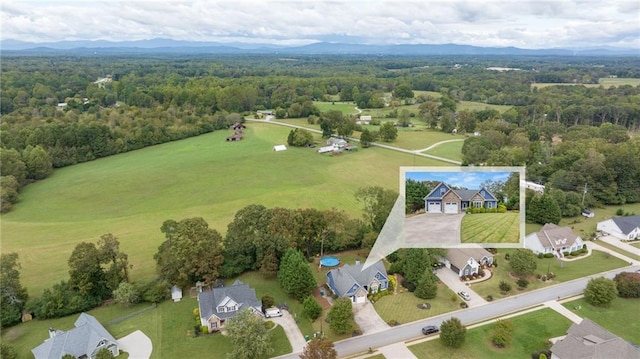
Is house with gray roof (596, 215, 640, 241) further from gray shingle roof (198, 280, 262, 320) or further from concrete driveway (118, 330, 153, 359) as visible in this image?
concrete driveway (118, 330, 153, 359)

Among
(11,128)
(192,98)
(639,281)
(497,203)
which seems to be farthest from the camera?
(192,98)

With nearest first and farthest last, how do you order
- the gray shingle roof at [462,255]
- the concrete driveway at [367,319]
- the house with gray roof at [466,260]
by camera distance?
the concrete driveway at [367,319]
the house with gray roof at [466,260]
the gray shingle roof at [462,255]

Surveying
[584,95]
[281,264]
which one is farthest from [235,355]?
[584,95]

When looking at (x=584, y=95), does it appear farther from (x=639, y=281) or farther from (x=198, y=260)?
(x=198, y=260)

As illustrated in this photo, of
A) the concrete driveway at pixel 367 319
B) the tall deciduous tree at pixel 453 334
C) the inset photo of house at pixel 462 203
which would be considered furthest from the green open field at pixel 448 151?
the inset photo of house at pixel 462 203

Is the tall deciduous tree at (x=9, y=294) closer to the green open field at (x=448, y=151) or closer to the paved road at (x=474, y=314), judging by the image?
the paved road at (x=474, y=314)

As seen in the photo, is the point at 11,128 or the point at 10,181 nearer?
the point at 10,181
